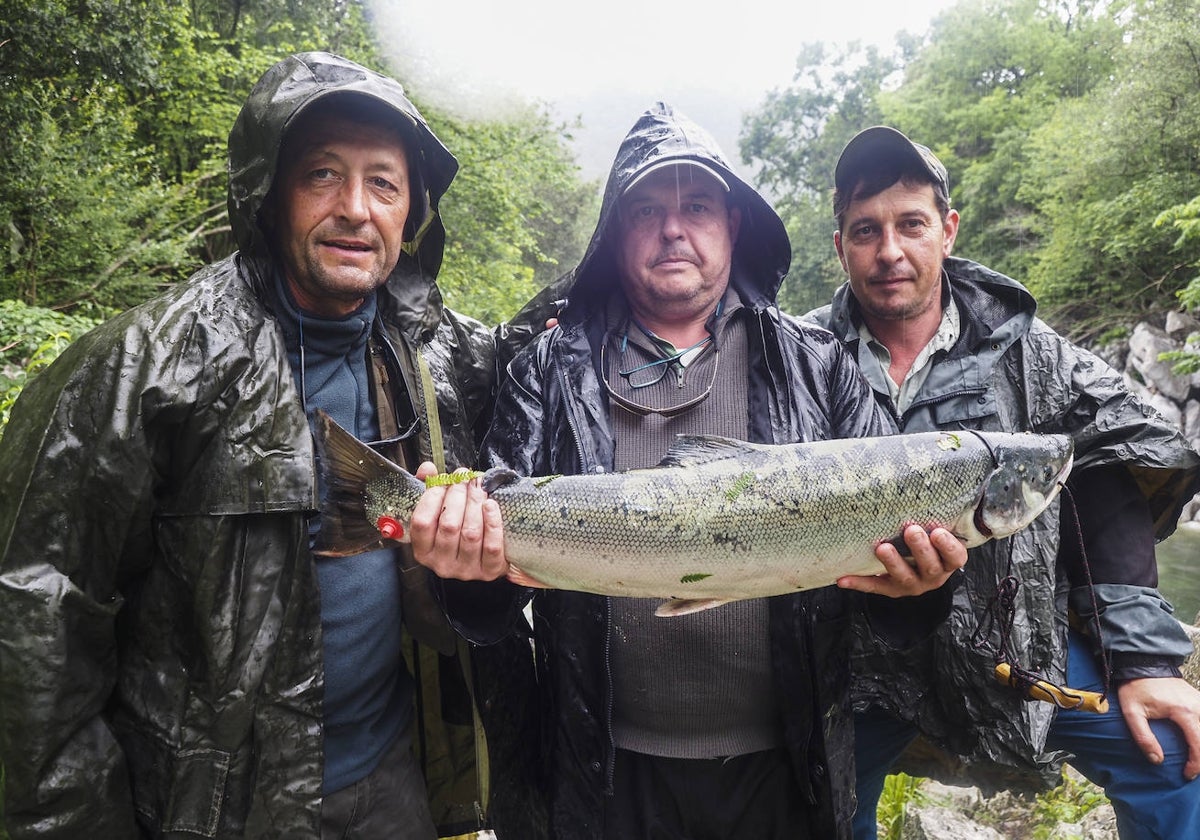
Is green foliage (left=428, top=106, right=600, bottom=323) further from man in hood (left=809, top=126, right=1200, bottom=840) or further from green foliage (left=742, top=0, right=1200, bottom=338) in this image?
green foliage (left=742, top=0, right=1200, bottom=338)

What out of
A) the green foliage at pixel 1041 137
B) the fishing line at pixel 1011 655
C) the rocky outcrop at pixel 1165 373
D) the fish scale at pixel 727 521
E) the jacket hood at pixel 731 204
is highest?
the green foliage at pixel 1041 137

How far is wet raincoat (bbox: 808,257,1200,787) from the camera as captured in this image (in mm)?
2844

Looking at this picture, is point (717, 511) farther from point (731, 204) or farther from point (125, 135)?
point (125, 135)

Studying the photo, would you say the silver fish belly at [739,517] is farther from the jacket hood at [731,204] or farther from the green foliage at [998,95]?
the green foliage at [998,95]

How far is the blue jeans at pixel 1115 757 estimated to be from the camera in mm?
2770

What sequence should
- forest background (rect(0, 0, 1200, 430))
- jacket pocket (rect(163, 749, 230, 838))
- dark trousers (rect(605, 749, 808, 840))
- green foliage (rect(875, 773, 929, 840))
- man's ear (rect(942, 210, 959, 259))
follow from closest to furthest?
jacket pocket (rect(163, 749, 230, 838))
dark trousers (rect(605, 749, 808, 840))
man's ear (rect(942, 210, 959, 259))
green foliage (rect(875, 773, 929, 840))
forest background (rect(0, 0, 1200, 430))

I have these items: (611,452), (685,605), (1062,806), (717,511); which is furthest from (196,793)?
(1062,806)

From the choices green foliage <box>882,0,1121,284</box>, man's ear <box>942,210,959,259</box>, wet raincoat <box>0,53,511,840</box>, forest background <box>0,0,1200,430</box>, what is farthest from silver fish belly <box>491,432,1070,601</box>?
green foliage <box>882,0,1121,284</box>

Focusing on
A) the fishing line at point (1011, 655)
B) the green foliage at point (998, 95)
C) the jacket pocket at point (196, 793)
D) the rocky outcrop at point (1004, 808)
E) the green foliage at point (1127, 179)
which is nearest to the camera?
the jacket pocket at point (196, 793)

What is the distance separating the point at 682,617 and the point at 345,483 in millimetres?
1329

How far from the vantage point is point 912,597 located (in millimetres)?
2490

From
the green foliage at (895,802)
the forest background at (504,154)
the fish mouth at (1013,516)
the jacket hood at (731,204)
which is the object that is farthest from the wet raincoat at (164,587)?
the green foliage at (895,802)

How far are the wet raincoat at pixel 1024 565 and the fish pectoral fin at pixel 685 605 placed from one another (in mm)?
1156

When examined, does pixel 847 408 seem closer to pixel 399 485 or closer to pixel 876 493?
pixel 876 493
